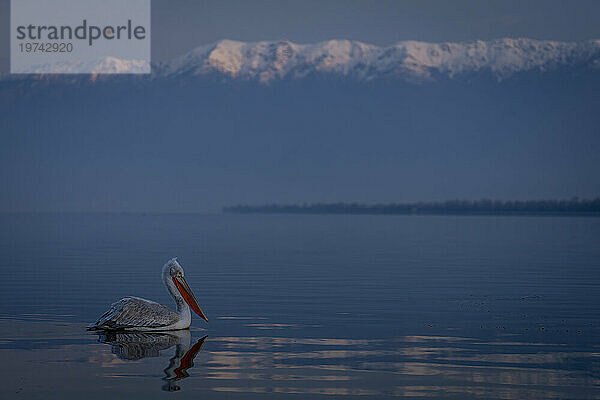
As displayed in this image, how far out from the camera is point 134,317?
18.3 meters

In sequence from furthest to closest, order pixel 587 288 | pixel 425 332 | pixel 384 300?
1. pixel 587 288
2. pixel 384 300
3. pixel 425 332

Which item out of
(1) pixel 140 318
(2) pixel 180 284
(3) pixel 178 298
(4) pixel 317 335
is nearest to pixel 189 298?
(3) pixel 178 298

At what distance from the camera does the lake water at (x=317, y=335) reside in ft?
44.2

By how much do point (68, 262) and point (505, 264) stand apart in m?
16.4

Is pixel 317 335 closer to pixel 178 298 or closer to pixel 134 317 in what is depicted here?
pixel 178 298

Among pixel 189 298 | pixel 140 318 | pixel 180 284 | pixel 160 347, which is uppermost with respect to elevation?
pixel 180 284

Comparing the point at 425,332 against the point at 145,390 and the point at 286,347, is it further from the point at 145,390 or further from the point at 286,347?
the point at 145,390

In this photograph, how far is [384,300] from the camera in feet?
79.8

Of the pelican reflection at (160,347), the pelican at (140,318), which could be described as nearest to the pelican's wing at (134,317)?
the pelican at (140,318)

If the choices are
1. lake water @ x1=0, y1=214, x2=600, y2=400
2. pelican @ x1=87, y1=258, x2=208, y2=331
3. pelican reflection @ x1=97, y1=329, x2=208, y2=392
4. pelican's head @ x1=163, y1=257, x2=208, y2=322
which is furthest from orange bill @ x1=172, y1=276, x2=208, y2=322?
pelican reflection @ x1=97, y1=329, x2=208, y2=392

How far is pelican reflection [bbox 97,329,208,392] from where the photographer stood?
46.9 feet

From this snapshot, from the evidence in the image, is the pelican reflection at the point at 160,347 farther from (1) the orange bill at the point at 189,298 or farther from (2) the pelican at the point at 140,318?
(1) the orange bill at the point at 189,298

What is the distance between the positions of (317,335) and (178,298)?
297cm

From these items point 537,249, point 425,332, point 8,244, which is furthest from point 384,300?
point 8,244
